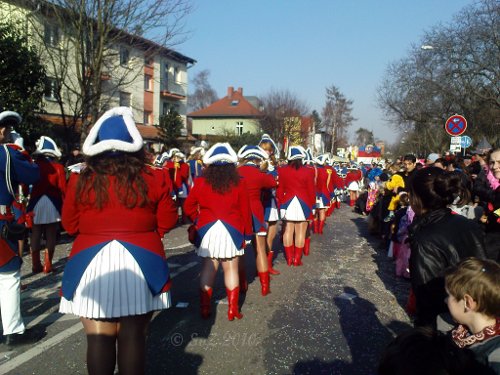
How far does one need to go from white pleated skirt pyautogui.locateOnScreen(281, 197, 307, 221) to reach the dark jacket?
480 cm

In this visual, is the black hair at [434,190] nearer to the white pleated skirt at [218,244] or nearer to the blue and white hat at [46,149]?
the white pleated skirt at [218,244]

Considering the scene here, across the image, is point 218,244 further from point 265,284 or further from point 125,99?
point 125,99

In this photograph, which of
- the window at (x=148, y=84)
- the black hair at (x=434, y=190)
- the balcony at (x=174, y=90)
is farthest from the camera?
the balcony at (x=174, y=90)

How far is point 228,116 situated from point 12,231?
189 ft

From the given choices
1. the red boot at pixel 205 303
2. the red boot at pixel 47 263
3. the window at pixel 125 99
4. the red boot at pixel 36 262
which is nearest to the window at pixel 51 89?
the red boot at pixel 36 262

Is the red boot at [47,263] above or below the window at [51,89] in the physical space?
below

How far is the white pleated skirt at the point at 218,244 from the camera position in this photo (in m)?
4.80

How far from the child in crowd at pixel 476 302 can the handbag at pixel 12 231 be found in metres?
3.62

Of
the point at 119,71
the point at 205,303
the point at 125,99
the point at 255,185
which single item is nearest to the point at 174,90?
the point at 125,99

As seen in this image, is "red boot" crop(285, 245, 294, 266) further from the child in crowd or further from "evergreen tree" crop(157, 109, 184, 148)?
"evergreen tree" crop(157, 109, 184, 148)

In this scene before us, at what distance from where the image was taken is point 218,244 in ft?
15.8

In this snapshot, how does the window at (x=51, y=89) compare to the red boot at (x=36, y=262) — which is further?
the window at (x=51, y=89)

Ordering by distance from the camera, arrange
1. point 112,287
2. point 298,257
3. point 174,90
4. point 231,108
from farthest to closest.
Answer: point 231,108 → point 174,90 → point 298,257 → point 112,287

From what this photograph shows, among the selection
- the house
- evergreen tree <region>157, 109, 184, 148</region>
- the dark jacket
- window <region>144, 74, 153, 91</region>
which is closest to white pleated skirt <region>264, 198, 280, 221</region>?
the dark jacket
